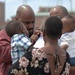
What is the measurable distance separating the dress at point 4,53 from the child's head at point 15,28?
72mm

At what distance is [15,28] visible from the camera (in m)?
4.26

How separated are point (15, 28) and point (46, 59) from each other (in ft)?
2.49

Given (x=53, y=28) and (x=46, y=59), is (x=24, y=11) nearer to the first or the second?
(x=53, y=28)

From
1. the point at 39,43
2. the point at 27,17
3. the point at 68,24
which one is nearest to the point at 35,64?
the point at 39,43

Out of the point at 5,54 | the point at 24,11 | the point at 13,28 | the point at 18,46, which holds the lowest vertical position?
the point at 5,54

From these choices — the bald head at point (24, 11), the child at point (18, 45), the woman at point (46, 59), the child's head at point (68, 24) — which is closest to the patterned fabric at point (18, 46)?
the child at point (18, 45)

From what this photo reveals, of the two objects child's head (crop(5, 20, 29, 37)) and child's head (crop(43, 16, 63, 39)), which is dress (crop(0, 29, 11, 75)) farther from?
child's head (crop(43, 16, 63, 39))

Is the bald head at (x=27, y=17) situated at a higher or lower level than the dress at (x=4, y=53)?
higher

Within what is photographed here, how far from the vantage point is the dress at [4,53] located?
4219 millimetres

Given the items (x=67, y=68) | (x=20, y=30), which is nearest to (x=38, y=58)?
(x=67, y=68)

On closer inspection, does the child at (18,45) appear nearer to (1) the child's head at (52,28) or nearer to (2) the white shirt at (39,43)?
(2) the white shirt at (39,43)

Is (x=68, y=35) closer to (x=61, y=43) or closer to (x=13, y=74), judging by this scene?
(x=61, y=43)

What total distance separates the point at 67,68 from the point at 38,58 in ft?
1.24

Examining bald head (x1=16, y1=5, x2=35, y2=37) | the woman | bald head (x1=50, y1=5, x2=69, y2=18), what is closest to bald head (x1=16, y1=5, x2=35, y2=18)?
bald head (x1=16, y1=5, x2=35, y2=37)
